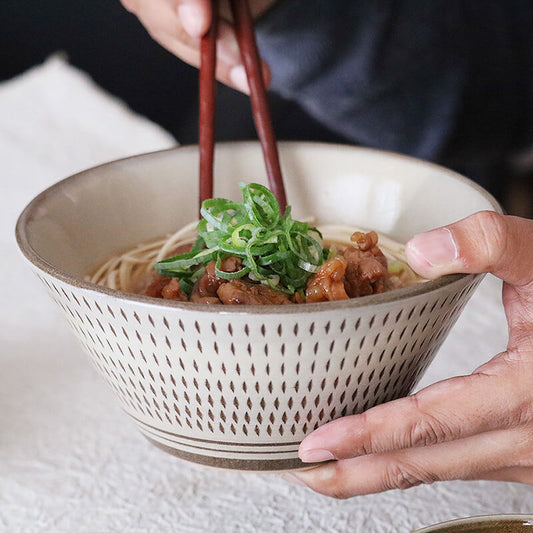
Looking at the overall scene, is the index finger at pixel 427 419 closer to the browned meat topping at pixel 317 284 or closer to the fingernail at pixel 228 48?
the browned meat topping at pixel 317 284

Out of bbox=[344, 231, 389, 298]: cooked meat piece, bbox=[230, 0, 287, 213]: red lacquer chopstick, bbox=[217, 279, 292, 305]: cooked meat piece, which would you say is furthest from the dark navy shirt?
bbox=[217, 279, 292, 305]: cooked meat piece

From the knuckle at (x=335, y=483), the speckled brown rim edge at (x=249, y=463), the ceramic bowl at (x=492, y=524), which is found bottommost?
the knuckle at (x=335, y=483)

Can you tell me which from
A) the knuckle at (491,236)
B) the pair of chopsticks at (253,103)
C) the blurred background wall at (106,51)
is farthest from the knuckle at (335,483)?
the blurred background wall at (106,51)

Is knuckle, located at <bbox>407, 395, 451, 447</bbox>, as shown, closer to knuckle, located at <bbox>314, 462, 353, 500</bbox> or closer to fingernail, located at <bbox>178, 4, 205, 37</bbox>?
knuckle, located at <bbox>314, 462, 353, 500</bbox>

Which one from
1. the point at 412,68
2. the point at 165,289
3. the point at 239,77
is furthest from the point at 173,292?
the point at 412,68

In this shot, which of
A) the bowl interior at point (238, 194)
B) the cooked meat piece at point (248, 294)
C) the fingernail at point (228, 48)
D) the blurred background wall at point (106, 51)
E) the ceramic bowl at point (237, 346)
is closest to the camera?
the ceramic bowl at point (237, 346)

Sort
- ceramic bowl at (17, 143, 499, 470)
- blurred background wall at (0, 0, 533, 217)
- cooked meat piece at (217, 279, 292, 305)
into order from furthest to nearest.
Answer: blurred background wall at (0, 0, 533, 217) < cooked meat piece at (217, 279, 292, 305) < ceramic bowl at (17, 143, 499, 470)
